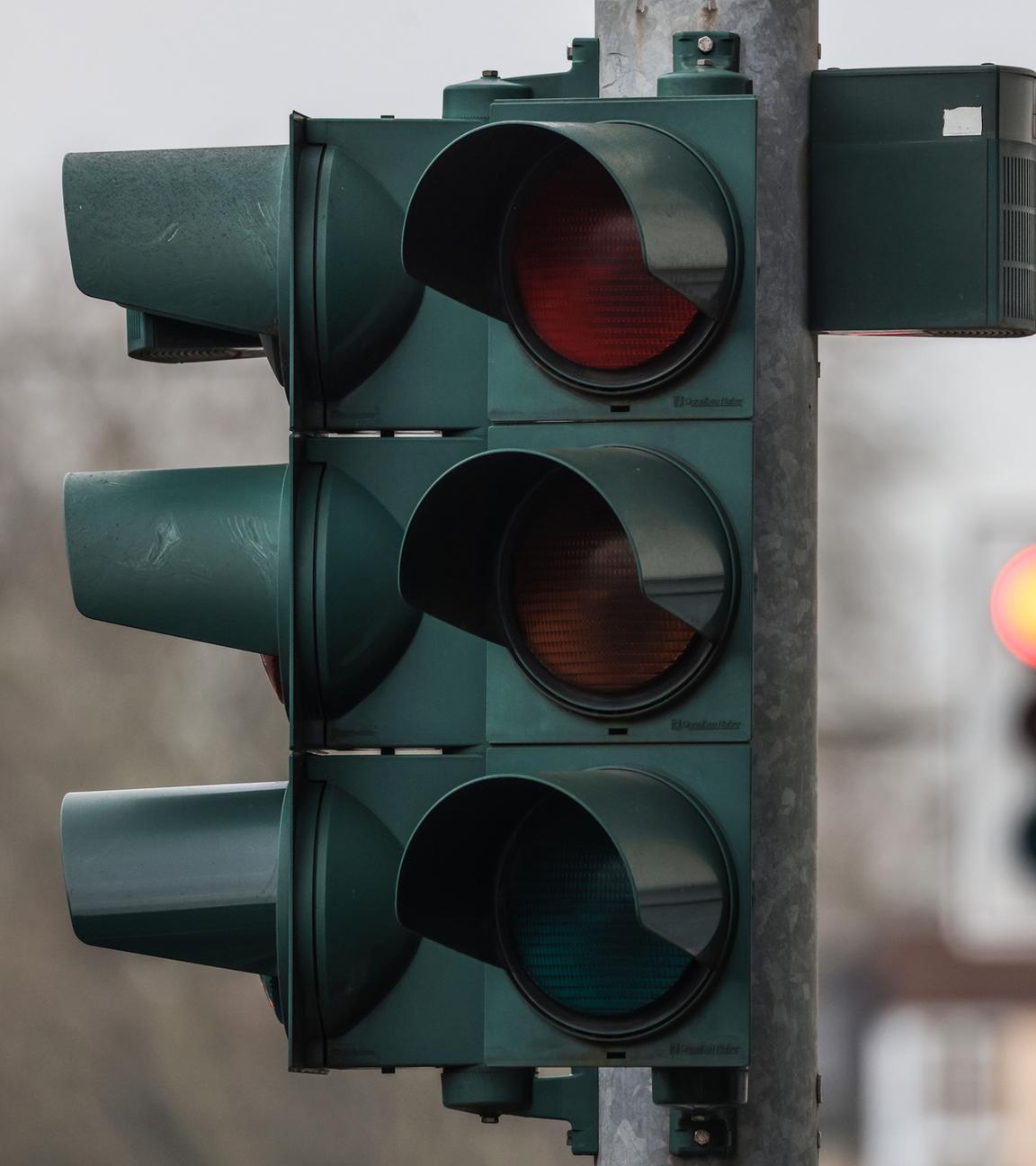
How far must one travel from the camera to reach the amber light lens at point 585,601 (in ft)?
9.18

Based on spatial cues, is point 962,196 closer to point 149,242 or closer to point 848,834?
point 149,242

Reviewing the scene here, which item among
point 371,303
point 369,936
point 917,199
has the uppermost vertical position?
point 917,199

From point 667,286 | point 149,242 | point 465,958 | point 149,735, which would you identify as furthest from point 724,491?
point 149,735

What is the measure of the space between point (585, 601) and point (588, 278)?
0.37 meters

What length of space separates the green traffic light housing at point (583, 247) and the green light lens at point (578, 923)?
52cm

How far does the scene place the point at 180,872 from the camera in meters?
3.13

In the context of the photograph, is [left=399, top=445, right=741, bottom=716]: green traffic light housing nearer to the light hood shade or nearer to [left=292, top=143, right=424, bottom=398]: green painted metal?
[left=292, top=143, right=424, bottom=398]: green painted metal

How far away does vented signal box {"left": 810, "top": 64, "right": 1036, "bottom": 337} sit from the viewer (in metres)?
3.10

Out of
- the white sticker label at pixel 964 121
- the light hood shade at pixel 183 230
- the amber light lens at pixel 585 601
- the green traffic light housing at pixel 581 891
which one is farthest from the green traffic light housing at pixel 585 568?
the white sticker label at pixel 964 121

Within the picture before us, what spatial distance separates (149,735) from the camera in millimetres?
20469

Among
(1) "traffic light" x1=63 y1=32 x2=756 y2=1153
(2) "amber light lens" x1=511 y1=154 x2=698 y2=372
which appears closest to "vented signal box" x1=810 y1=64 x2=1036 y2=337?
(1) "traffic light" x1=63 y1=32 x2=756 y2=1153

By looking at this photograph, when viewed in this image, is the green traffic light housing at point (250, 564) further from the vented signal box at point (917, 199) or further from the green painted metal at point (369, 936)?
the vented signal box at point (917, 199)

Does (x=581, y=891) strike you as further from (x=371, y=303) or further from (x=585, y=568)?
(x=371, y=303)

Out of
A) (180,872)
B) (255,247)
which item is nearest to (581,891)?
(180,872)
